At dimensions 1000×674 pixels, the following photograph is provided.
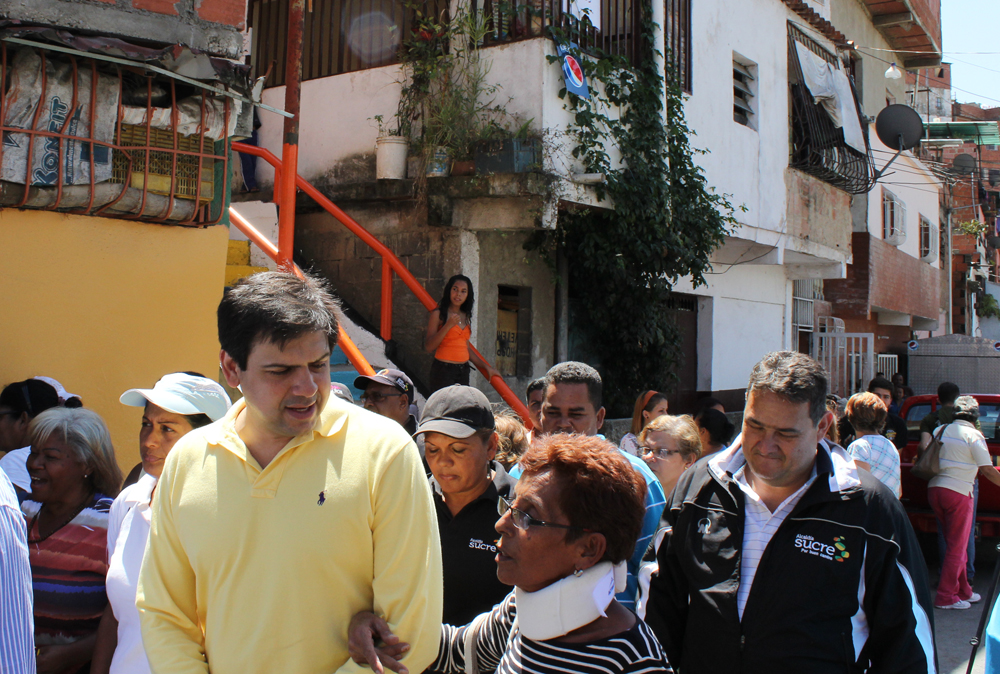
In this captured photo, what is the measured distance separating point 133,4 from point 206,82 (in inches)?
21.3

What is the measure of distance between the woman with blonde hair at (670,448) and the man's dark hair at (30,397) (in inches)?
120

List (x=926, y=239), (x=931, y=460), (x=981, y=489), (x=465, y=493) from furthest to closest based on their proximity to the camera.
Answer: (x=926, y=239) → (x=981, y=489) → (x=931, y=460) → (x=465, y=493)

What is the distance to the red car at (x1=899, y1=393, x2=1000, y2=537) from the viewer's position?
734 centimetres

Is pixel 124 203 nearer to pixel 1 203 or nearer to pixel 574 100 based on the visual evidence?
pixel 1 203

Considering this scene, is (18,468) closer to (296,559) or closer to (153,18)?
(296,559)

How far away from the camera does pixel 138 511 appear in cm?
252

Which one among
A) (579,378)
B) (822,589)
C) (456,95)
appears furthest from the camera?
(456,95)

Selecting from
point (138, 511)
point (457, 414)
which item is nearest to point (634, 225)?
point (457, 414)

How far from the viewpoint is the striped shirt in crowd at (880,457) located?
5.57 m

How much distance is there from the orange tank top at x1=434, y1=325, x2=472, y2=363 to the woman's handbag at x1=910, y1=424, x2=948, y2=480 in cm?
391

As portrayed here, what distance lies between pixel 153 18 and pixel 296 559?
392 cm

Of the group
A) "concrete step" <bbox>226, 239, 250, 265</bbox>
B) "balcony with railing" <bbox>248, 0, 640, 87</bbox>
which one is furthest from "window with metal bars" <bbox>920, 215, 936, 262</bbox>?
"concrete step" <bbox>226, 239, 250, 265</bbox>

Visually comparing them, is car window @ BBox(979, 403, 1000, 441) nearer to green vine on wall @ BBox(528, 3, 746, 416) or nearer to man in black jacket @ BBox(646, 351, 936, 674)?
green vine on wall @ BBox(528, 3, 746, 416)

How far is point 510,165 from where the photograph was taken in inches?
299
